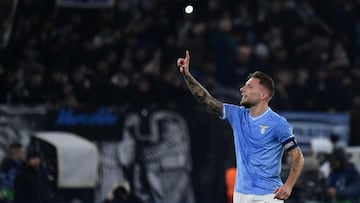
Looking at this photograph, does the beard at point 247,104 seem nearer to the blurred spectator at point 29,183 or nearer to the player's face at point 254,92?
the player's face at point 254,92

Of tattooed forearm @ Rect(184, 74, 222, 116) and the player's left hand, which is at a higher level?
tattooed forearm @ Rect(184, 74, 222, 116)

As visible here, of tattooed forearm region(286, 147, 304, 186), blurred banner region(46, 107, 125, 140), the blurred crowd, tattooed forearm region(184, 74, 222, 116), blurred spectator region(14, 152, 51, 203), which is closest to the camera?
tattooed forearm region(286, 147, 304, 186)

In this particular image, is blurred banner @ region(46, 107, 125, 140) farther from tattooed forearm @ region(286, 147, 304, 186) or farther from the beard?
tattooed forearm @ region(286, 147, 304, 186)

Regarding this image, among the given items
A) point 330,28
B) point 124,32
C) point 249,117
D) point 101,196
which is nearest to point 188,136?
point 101,196

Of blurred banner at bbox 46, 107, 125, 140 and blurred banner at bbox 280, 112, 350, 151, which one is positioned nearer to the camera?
blurred banner at bbox 46, 107, 125, 140

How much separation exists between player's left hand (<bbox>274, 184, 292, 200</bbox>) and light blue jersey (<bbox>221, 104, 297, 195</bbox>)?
13 cm

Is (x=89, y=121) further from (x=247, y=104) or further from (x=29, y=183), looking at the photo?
(x=247, y=104)

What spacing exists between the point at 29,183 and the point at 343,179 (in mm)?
4530

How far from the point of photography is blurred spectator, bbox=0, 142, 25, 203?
724 inches

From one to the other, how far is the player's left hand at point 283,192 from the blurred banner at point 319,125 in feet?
33.7

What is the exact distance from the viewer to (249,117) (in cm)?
1109

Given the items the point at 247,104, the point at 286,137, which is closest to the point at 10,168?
the point at 247,104

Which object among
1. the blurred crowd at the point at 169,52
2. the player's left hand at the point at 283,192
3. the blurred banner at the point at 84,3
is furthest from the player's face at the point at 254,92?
the blurred banner at the point at 84,3

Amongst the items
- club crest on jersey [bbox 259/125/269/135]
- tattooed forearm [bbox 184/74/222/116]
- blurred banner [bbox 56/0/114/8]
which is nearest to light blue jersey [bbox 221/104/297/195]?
club crest on jersey [bbox 259/125/269/135]
